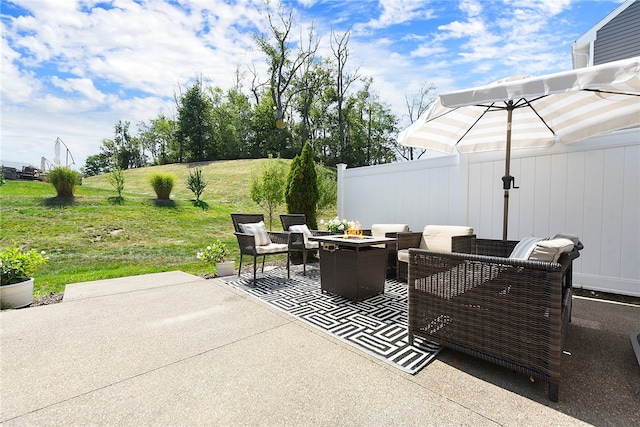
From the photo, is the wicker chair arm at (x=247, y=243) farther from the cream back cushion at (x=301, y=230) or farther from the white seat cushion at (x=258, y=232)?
the cream back cushion at (x=301, y=230)

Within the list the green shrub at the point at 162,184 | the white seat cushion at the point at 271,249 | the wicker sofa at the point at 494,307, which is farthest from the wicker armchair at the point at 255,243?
the green shrub at the point at 162,184

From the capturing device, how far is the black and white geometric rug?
220 cm

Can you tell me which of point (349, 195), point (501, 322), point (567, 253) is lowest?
point (501, 322)

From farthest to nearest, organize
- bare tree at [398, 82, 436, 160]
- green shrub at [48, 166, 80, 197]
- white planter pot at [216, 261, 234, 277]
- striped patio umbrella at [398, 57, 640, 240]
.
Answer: bare tree at [398, 82, 436, 160], green shrub at [48, 166, 80, 197], white planter pot at [216, 261, 234, 277], striped patio umbrella at [398, 57, 640, 240]

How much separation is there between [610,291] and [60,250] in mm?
8784

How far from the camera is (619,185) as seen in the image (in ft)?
11.8

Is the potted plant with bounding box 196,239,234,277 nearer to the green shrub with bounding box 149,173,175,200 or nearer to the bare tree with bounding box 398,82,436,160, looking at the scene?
the green shrub with bounding box 149,173,175,200

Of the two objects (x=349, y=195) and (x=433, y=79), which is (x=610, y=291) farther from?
(x=433, y=79)

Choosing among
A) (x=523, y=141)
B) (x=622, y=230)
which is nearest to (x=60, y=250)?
(x=523, y=141)

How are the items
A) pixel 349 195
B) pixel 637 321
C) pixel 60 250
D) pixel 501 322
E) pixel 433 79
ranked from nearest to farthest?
pixel 501 322
pixel 637 321
pixel 60 250
pixel 349 195
pixel 433 79

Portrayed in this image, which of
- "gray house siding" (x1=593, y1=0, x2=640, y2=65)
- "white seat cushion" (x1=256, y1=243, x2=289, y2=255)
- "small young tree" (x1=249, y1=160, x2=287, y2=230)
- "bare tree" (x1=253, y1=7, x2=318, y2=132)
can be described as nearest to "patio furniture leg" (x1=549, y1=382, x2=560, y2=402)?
"white seat cushion" (x1=256, y1=243, x2=289, y2=255)

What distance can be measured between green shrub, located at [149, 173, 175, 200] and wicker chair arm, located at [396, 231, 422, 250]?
27.2ft

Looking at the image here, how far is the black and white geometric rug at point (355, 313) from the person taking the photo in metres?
2.20

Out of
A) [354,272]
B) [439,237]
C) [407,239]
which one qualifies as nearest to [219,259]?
[354,272]
